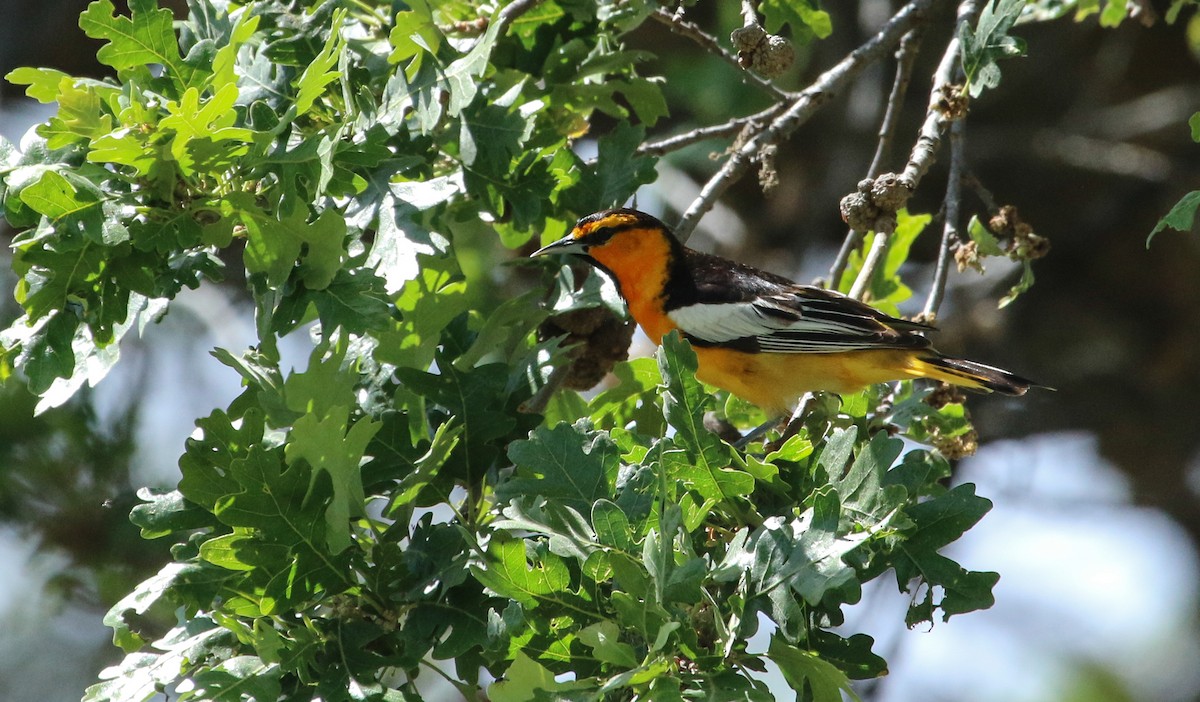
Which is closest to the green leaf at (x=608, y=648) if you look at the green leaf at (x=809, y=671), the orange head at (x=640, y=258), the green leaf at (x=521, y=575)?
the green leaf at (x=521, y=575)

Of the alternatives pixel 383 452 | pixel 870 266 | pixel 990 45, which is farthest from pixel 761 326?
pixel 383 452

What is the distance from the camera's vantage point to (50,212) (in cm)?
222

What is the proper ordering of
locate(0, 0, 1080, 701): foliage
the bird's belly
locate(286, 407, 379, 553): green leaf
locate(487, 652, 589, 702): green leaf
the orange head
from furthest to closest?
1. the orange head
2. the bird's belly
3. locate(286, 407, 379, 553): green leaf
4. locate(0, 0, 1080, 701): foliage
5. locate(487, 652, 589, 702): green leaf

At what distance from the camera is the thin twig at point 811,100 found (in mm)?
3223

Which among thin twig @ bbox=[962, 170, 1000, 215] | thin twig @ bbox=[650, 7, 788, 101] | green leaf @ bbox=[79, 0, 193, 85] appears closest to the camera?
green leaf @ bbox=[79, 0, 193, 85]

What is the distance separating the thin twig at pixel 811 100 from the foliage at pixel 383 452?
2.14 ft

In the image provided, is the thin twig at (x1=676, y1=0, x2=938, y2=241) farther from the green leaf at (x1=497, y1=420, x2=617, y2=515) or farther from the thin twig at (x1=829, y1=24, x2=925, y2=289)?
the green leaf at (x1=497, y1=420, x2=617, y2=515)

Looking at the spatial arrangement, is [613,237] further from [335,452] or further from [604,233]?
[335,452]

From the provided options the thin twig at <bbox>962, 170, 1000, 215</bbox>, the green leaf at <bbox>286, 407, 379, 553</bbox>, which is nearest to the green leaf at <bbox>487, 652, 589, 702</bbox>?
the green leaf at <bbox>286, 407, 379, 553</bbox>

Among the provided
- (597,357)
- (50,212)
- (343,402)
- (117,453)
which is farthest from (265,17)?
(117,453)

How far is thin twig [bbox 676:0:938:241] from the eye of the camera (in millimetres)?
3223

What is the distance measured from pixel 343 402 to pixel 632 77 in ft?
4.61

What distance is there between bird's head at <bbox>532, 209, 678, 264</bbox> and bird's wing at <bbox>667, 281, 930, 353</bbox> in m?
0.23

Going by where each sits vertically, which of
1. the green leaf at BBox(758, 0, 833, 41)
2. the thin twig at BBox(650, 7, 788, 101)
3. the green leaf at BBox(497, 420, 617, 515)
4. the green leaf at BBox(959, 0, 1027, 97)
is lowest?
the green leaf at BBox(497, 420, 617, 515)
